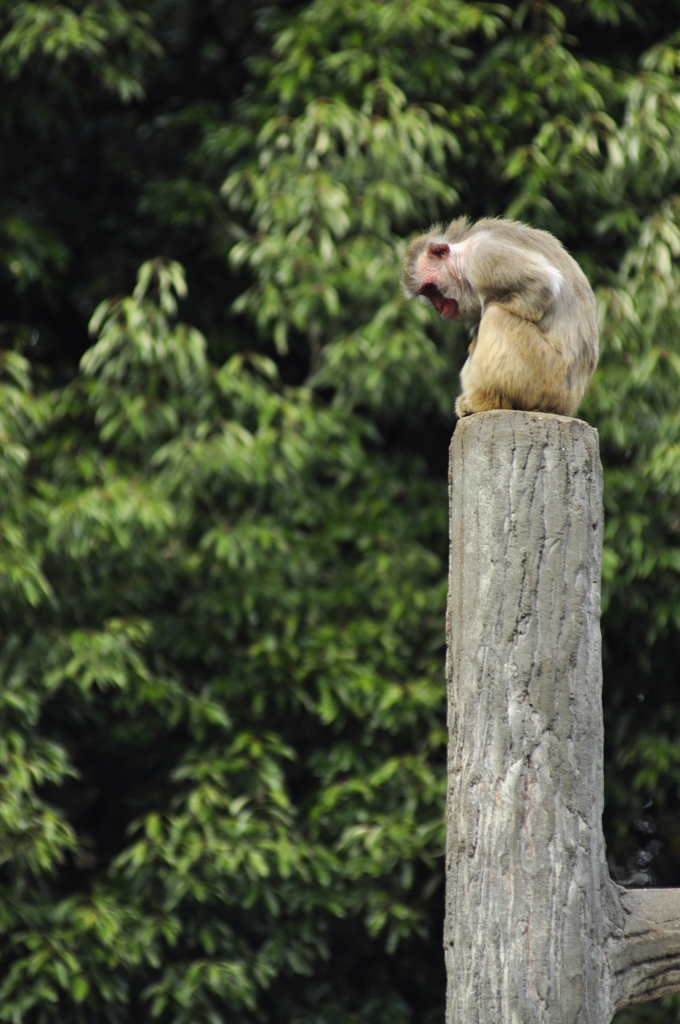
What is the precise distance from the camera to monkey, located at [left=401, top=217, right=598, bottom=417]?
111 inches

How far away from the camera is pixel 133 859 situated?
4.43 metres

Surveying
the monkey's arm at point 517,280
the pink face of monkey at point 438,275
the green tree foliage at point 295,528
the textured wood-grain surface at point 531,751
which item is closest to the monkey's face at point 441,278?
the pink face of monkey at point 438,275

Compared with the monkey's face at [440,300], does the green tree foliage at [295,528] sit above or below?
below

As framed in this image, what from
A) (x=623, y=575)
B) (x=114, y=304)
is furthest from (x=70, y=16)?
(x=623, y=575)

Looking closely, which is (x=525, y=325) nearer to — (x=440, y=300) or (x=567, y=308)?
(x=567, y=308)

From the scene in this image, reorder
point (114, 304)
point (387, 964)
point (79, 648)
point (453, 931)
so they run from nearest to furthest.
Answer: point (453, 931) < point (79, 648) < point (114, 304) < point (387, 964)

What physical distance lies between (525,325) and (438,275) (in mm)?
393

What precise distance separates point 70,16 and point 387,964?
4356 mm

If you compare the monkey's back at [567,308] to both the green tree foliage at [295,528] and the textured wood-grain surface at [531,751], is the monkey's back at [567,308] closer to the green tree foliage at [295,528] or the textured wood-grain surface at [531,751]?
the textured wood-grain surface at [531,751]

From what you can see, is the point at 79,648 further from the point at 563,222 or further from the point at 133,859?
the point at 563,222

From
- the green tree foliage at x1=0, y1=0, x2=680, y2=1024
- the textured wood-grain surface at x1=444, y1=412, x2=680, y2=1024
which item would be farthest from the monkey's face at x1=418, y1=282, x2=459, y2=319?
the green tree foliage at x1=0, y1=0, x2=680, y2=1024

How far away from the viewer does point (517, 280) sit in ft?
9.43

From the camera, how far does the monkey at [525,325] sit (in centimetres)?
283

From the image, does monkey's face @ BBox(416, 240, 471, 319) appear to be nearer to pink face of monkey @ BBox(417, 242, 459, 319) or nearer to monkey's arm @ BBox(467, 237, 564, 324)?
pink face of monkey @ BBox(417, 242, 459, 319)
